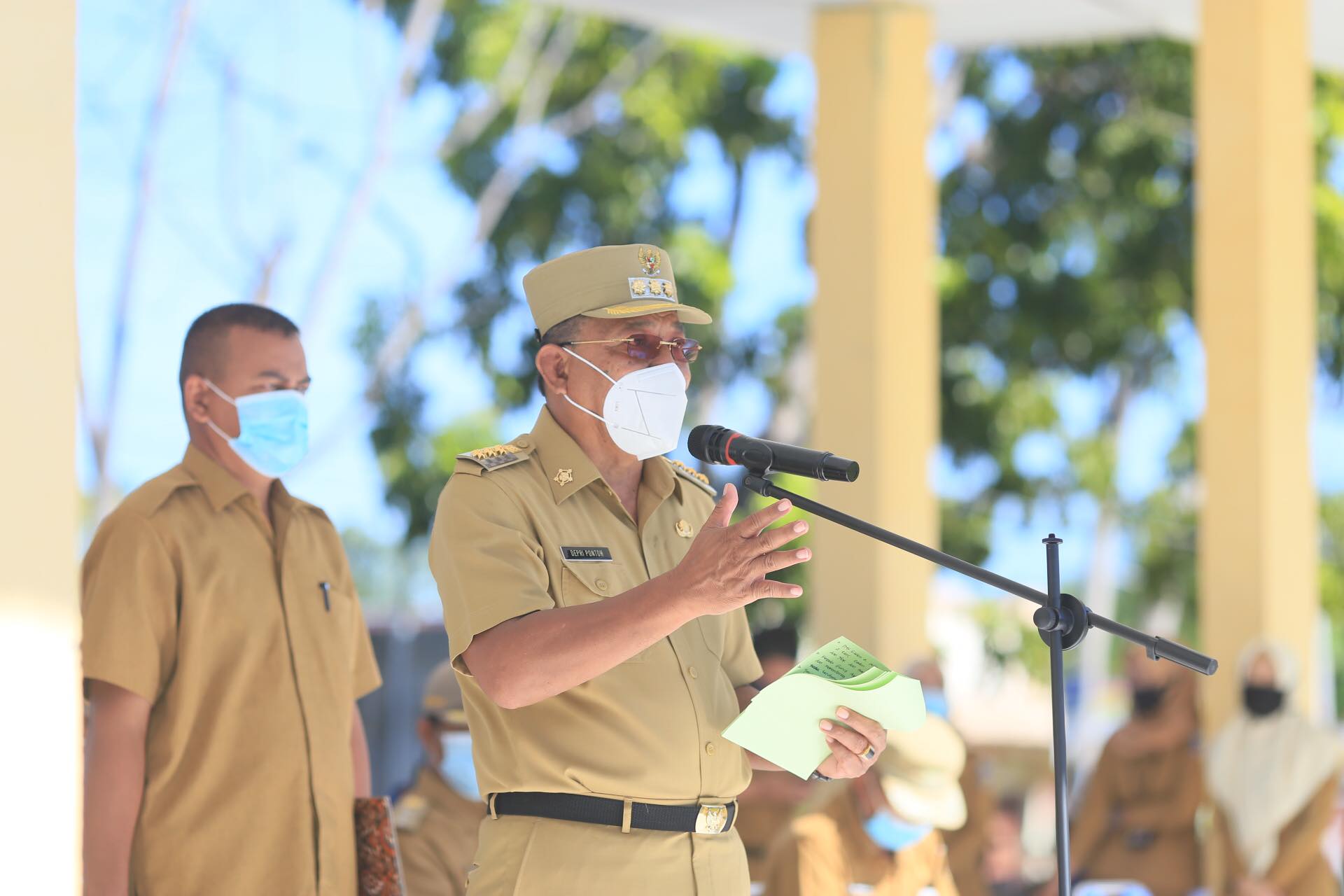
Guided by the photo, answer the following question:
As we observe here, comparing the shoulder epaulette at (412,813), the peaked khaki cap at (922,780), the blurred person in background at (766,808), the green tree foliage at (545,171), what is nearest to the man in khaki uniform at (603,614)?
the shoulder epaulette at (412,813)

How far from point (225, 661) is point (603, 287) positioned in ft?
3.64

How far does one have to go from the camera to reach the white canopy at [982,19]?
10.1 meters

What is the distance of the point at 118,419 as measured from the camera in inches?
520

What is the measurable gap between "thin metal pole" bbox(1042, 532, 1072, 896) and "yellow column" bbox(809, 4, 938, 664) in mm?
6582

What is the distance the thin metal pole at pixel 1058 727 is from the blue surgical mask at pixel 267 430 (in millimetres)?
1659

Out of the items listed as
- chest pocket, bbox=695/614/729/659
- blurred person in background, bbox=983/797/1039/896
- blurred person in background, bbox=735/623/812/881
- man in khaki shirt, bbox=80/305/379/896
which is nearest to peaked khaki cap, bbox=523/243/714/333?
chest pocket, bbox=695/614/729/659

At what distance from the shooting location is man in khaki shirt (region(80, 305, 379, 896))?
10.7 feet

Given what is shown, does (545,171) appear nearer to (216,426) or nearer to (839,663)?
(216,426)

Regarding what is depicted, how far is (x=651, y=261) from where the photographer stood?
3.16m

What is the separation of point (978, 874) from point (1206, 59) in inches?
190

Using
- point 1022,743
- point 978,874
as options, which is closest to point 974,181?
point 1022,743

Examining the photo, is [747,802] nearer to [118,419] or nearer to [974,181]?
[118,419]

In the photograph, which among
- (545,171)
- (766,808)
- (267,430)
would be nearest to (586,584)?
(267,430)

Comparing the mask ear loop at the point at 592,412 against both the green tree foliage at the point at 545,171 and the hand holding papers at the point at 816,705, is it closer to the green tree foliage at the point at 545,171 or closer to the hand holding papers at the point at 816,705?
the hand holding papers at the point at 816,705
